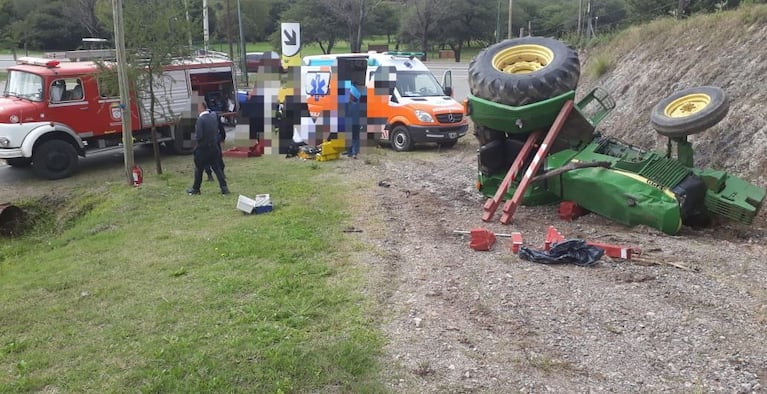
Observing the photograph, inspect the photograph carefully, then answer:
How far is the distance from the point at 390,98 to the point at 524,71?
6240mm

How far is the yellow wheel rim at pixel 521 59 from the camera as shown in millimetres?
8461

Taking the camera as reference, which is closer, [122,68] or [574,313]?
[574,313]

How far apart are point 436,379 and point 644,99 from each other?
9.65 m

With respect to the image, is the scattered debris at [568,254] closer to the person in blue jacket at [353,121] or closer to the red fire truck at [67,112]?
the person in blue jacket at [353,121]

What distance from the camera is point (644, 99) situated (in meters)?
12.0

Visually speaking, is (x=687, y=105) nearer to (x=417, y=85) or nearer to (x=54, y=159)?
(x=417, y=85)

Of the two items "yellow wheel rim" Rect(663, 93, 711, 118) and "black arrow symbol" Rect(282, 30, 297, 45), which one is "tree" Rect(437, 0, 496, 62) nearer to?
"black arrow symbol" Rect(282, 30, 297, 45)

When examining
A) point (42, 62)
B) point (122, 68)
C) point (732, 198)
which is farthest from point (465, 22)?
point (732, 198)

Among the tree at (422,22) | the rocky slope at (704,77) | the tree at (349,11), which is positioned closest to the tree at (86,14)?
the tree at (349,11)

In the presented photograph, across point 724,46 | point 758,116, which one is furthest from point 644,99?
point 758,116

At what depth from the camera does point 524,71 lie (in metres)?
8.57

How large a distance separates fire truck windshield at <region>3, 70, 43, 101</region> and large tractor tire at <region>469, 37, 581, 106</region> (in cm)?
885

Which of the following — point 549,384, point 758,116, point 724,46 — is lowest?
point 549,384

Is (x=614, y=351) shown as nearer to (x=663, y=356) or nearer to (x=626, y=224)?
(x=663, y=356)
